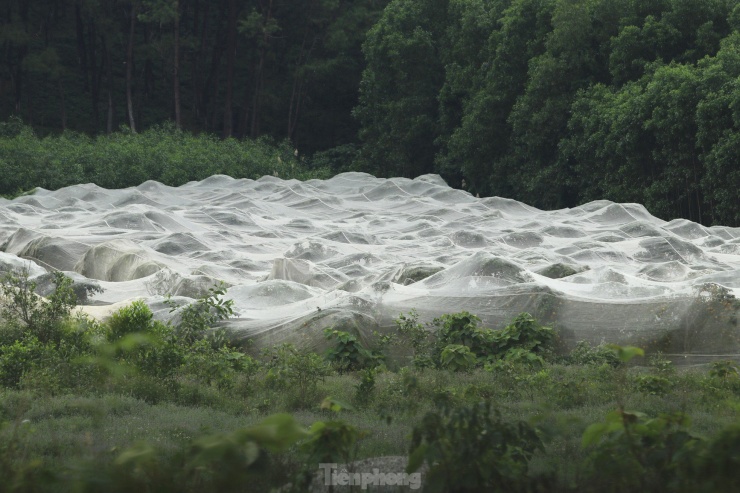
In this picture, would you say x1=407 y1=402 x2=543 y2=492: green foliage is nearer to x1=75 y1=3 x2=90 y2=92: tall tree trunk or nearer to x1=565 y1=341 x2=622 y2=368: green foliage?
x1=565 y1=341 x2=622 y2=368: green foliage

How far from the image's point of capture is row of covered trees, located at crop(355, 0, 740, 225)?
17.6m

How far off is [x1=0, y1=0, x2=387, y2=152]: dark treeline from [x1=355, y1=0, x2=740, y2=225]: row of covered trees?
489 cm

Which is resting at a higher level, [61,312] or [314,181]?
[61,312]

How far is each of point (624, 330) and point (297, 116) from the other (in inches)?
1024

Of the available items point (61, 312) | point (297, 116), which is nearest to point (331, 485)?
point (61, 312)

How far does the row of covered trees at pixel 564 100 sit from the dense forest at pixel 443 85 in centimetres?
4

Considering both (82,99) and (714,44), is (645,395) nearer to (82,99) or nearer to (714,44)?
(714,44)

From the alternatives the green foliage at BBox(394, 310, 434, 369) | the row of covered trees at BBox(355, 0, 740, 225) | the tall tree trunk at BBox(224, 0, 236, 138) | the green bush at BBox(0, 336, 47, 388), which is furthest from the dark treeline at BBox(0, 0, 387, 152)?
the green bush at BBox(0, 336, 47, 388)

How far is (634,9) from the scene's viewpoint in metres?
20.9

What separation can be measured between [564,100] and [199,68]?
16.7 meters

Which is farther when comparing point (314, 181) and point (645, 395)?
point (314, 181)

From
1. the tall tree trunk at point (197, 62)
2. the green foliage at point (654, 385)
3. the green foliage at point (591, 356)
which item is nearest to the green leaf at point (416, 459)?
the green foliage at point (654, 385)

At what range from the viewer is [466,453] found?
10.9 ft

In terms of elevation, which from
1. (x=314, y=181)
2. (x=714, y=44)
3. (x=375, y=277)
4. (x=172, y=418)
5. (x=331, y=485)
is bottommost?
(x=314, y=181)
